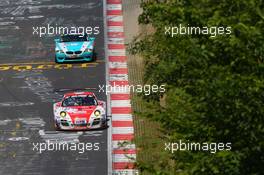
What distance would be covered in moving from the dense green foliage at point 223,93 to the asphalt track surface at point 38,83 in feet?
38.4

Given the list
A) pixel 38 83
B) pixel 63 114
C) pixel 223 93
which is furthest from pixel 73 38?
pixel 223 93

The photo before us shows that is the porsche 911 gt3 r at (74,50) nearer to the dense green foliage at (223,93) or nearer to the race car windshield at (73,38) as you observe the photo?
the race car windshield at (73,38)

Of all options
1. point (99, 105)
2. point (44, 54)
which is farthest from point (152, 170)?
point (44, 54)

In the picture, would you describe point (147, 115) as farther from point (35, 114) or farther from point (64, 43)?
point (64, 43)

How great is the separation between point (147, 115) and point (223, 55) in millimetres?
1555

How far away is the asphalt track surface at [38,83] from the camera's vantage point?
931 inches

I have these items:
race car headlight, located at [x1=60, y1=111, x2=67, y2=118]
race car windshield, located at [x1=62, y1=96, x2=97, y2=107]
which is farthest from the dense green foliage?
race car windshield, located at [x1=62, y1=96, x2=97, y2=107]

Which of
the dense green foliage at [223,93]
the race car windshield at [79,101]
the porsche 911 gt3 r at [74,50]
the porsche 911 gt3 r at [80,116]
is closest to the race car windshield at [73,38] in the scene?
the porsche 911 gt3 r at [74,50]

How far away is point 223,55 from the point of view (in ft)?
37.7

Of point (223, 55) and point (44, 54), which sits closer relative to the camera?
point (223, 55)

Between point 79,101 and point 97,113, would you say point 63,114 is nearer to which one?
point 79,101

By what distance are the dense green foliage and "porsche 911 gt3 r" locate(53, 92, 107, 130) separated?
542 inches

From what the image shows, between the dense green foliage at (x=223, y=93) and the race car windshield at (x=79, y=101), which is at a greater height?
the dense green foliage at (x=223, y=93)

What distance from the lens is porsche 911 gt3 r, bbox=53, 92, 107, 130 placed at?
25.5m
